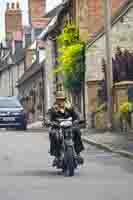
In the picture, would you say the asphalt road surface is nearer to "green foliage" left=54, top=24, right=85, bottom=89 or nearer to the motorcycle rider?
the motorcycle rider

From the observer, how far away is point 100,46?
125 feet

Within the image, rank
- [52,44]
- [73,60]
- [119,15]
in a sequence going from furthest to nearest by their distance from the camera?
[52,44]
[73,60]
[119,15]

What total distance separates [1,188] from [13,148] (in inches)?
392

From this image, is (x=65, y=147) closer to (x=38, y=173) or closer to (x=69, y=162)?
(x=69, y=162)

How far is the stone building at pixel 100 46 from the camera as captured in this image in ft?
122

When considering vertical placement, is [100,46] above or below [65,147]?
above

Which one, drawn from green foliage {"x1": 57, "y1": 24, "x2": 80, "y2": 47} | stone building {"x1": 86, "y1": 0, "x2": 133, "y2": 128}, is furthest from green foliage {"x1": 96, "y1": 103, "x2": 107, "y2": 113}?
green foliage {"x1": 57, "y1": 24, "x2": 80, "y2": 47}

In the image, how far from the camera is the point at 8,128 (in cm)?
3906

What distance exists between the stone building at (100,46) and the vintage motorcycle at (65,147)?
21877mm

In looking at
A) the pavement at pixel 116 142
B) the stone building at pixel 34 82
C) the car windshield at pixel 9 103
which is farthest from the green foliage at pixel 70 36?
the stone building at pixel 34 82

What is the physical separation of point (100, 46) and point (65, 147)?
23.8 meters

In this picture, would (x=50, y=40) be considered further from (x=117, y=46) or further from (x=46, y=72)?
(x=117, y=46)

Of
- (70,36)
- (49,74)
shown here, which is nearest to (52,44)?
(49,74)

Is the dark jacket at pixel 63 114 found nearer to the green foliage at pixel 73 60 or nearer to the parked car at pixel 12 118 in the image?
the parked car at pixel 12 118
